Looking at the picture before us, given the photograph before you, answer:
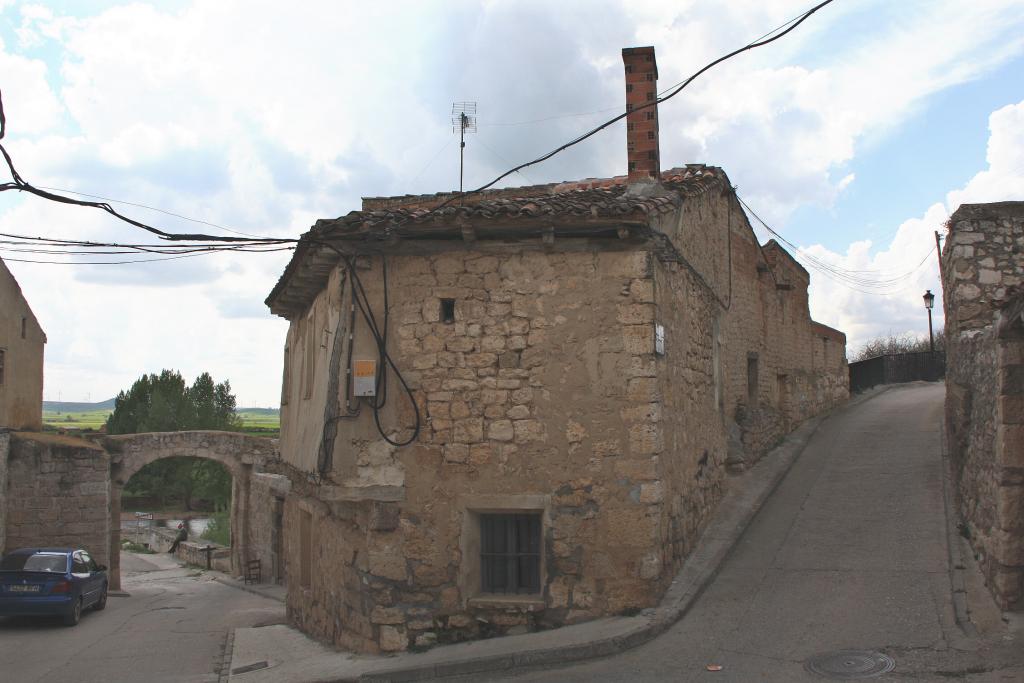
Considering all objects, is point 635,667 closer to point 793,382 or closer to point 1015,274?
point 1015,274

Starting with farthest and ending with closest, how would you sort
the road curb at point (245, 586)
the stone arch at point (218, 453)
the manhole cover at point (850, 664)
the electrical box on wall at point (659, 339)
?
the stone arch at point (218, 453)
the road curb at point (245, 586)
the electrical box on wall at point (659, 339)
the manhole cover at point (850, 664)

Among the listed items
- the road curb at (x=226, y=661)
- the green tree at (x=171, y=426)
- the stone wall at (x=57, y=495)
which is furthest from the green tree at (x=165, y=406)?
the road curb at (x=226, y=661)

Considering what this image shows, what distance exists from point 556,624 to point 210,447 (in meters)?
19.4

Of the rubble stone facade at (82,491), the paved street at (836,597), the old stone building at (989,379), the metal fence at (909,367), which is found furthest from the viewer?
the metal fence at (909,367)

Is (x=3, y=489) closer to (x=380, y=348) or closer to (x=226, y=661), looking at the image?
(x=226, y=661)

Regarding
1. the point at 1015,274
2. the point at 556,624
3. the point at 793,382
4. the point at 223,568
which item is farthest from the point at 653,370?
the point at 223,568

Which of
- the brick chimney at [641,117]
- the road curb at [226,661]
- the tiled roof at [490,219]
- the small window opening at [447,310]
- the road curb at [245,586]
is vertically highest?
the brick chimney at [641,117]

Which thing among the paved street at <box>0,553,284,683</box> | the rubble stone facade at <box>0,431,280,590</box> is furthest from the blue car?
the rubble stone facade at <box>0,431,280,590</box>

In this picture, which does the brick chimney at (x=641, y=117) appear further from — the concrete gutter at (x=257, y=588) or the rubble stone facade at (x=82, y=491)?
the concrete gutter at (x=257, y=588)

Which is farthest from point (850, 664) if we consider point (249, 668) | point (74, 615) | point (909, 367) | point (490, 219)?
point (909, 367)

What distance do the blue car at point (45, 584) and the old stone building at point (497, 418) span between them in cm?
769

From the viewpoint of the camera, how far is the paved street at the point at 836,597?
695 cm

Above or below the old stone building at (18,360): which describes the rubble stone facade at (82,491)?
below

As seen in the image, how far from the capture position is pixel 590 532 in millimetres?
8336
